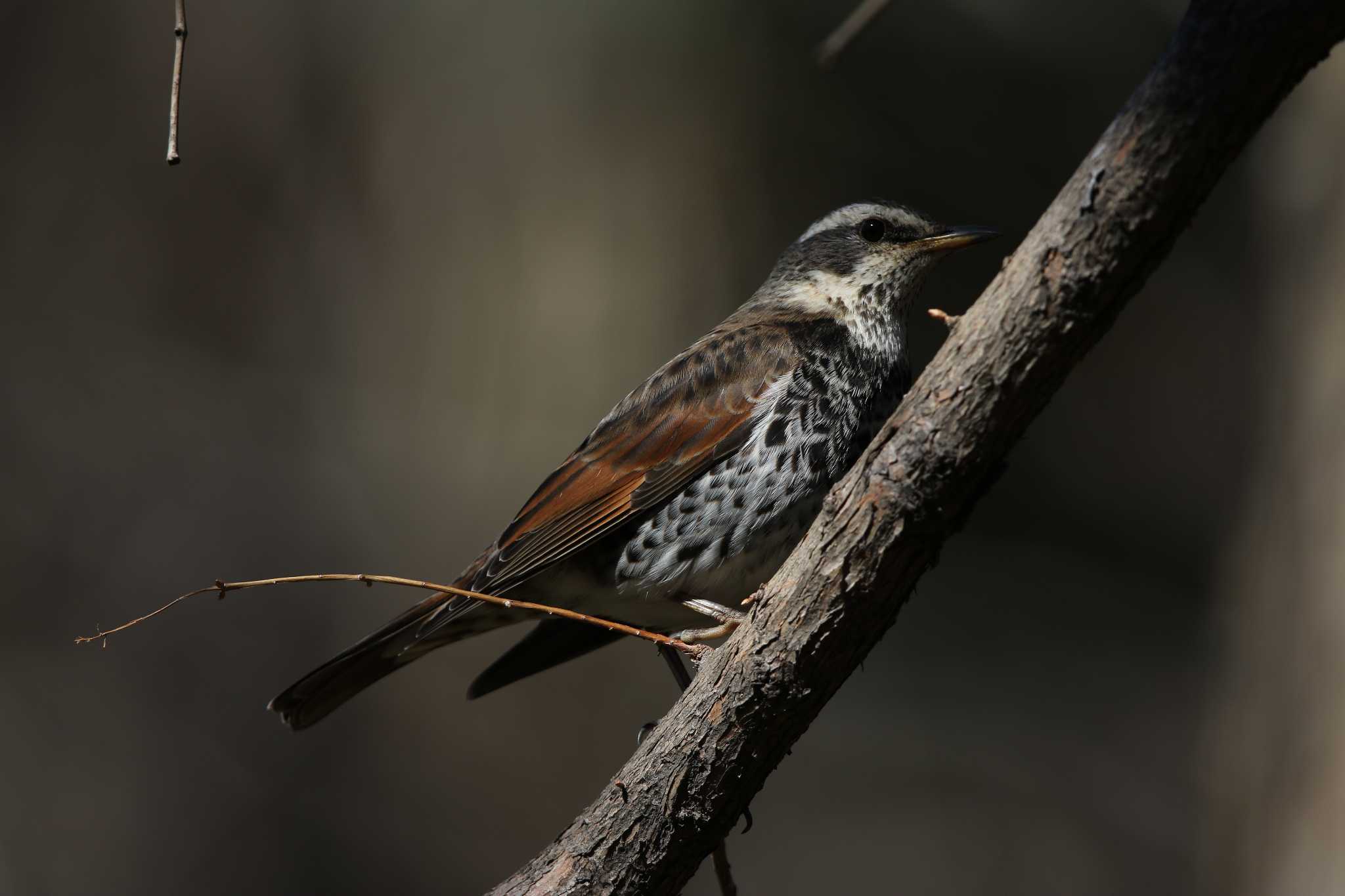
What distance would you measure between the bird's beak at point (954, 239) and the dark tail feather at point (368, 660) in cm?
197

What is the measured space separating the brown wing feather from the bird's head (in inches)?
15.2

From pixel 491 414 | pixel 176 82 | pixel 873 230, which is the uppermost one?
pixel 873 230

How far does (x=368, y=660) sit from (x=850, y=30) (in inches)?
99.7

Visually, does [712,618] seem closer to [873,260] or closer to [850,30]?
[873,260]

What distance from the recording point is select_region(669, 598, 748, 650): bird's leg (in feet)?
11.4

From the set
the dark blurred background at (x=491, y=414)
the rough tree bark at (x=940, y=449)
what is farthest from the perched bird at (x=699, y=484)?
the dark blurred background at (x=491, y=414)

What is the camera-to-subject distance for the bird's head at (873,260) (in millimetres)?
4414

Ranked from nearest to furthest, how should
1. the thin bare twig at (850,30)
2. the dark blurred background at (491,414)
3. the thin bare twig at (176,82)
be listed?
the thin bare twig at (176,82), the thin bare twig at (850,30), the dark blurred background at (491,414)

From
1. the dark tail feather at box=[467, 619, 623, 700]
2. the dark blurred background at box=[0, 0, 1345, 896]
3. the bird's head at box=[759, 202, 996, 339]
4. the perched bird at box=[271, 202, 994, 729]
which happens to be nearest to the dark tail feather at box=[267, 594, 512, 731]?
the perched bird at box=[271, 202, 994, 729]

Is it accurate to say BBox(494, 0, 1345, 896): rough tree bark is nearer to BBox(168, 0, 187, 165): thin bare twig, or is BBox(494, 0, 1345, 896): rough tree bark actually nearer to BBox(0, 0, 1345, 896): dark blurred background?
BBox(168, 0, 187, 165): thin bare twig

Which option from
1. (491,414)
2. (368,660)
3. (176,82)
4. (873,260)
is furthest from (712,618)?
(491,414)

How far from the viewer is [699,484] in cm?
396

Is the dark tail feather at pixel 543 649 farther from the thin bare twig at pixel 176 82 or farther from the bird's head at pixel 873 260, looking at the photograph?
the thin bare twig at pixel 176 82

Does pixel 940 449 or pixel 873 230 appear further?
pixel 873 230
